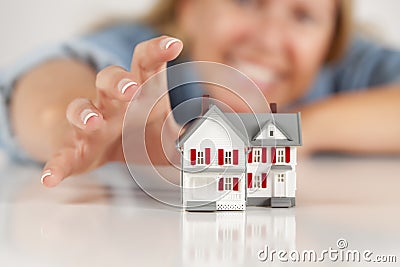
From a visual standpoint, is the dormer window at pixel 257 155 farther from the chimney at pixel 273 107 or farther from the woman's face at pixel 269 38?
the woman's face at pixel 269 38

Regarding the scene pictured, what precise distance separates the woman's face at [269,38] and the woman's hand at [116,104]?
76cm

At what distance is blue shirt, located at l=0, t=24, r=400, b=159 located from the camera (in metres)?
1.45

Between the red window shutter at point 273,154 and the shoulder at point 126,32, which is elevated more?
the shoulder at point 126,32

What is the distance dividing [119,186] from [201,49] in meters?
0.78

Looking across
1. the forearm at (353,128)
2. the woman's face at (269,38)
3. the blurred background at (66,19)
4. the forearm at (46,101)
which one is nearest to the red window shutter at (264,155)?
the forearm at (46,101)

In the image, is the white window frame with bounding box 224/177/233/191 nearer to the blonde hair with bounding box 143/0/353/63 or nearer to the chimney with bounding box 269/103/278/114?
the chimney with bounding box 269/103/278/114

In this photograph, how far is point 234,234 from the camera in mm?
720

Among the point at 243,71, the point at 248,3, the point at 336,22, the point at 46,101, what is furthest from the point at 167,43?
the point at 336,22

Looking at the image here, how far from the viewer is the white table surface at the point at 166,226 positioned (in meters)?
0.64

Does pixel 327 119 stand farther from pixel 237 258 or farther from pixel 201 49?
pixel 237 258

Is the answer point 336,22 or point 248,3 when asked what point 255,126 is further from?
point 336,22

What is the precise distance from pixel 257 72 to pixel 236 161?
0.88 meters

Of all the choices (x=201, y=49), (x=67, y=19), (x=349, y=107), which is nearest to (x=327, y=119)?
(x=349, y=107)

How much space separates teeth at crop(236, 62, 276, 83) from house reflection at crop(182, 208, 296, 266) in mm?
845
